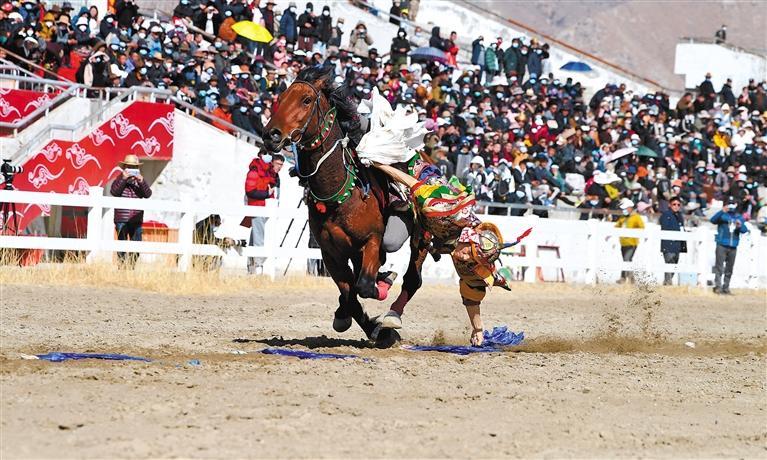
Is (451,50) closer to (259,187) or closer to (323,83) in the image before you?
(259,187)

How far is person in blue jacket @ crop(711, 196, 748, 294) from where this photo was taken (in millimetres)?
23953

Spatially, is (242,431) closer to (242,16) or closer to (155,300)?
(155,300)

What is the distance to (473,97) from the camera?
2995cm

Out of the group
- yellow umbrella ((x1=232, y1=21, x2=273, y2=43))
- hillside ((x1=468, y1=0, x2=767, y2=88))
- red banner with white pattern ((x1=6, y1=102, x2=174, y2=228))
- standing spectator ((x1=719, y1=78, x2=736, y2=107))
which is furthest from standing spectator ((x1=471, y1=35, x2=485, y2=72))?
hillside ((x1=468, y1=0, x2=767, y2=88))

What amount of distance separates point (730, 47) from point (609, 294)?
961 inches

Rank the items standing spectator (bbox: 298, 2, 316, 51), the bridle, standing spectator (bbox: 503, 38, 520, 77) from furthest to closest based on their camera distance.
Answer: standing spectator (bbox: 503, 38, 520, 77) → standing spectator (bbox: 298, 2, 316, 51) → the bridle

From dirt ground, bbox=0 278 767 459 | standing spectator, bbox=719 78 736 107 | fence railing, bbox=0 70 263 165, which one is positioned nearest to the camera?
dirt ground, bbox=0 278 767 459

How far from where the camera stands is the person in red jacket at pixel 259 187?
2006cm

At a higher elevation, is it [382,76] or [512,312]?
[382,76]

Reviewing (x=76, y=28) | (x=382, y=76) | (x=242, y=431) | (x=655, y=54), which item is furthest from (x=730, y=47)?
(x=655, y=54)

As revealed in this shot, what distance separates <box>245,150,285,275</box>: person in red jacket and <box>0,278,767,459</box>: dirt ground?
5518 mm

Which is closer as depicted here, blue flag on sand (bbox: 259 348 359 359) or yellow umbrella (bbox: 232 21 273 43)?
blue flag on sand (bbox: 259 348 359 359)

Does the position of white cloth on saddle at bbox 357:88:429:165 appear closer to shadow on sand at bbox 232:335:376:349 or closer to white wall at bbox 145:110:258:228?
shadow on sand at bbox 232:335:376:349

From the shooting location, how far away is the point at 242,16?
29.1 metres
